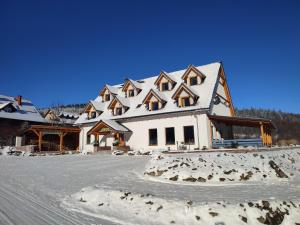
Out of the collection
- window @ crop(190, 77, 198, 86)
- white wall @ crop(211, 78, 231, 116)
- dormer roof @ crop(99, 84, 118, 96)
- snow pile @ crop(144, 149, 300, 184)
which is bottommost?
snow pile @ crop(144, 149, 300, 184)

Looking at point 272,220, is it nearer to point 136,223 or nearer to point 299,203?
point 299,203

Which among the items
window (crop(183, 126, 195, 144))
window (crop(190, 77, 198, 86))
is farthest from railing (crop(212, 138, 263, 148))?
window (crop(190, 77, 198, 86))

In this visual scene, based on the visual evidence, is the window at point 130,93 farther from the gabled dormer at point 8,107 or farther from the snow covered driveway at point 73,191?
the snow covered driveway at point 73,191

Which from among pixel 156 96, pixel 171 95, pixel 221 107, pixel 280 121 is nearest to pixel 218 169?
pixel 156 96

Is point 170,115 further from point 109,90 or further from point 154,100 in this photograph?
point 109,90

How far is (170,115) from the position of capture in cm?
2753

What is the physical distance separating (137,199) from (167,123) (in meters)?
19.9

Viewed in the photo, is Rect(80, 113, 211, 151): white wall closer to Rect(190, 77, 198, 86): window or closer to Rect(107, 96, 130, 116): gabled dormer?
Rect(107, 96, 130, 116): gabled dormer

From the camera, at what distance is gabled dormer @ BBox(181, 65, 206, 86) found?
29.2 metres

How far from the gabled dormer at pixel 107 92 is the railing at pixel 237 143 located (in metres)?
17.4

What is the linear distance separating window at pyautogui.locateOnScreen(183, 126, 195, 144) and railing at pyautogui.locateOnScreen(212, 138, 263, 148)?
2.75 meters

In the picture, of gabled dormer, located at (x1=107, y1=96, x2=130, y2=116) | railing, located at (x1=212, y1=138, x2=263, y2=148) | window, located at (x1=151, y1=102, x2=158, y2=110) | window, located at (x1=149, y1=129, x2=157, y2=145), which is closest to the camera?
railing, located at (x1=212, y1=138, x2=263, y2=148)

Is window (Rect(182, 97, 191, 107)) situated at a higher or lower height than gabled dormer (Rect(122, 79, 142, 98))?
lower

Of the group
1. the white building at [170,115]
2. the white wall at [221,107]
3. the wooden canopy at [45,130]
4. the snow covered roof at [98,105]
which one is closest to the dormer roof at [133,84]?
the white building at [170,115]
